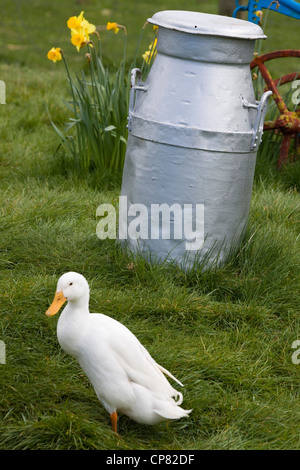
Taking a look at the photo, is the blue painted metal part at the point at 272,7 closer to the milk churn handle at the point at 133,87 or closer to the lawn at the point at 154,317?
the lawn at the point at 154,317

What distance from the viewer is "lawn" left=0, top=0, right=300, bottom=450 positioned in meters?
2.16

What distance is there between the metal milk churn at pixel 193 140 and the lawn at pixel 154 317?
0.55ft

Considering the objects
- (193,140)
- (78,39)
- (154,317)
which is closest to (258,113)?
(193,140)

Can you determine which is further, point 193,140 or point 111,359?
point 193,140

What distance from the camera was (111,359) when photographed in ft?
6.45

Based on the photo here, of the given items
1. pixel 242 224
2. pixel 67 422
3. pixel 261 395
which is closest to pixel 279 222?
pixel 242 224

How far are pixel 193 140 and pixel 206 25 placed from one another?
0.51 m

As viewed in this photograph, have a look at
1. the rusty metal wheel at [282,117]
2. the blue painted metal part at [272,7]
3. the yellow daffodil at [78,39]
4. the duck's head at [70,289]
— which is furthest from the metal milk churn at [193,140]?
the blue painted metal part at [272,7]

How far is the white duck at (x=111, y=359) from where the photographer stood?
198 cm

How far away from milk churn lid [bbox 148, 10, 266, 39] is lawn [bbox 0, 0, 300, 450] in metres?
0.98

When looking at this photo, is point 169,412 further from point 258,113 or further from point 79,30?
point 79,30

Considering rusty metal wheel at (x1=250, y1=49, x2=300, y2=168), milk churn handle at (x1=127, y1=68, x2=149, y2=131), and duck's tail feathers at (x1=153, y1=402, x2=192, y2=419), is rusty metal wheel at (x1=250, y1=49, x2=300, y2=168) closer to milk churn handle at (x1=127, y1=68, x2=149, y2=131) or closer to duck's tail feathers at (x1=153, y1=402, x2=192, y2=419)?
milk churn handle at (x1=127, y1=68, x2=149, y2=131)

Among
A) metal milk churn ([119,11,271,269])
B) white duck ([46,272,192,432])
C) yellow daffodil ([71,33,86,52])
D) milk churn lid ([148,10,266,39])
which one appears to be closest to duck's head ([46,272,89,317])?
white duck ([46,272,192,432])

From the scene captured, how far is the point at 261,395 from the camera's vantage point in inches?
95.4
